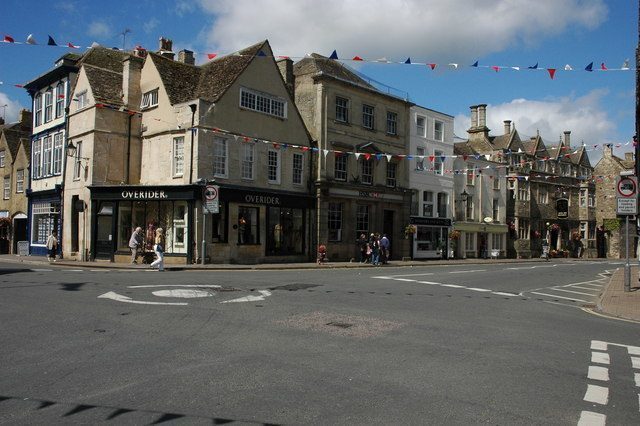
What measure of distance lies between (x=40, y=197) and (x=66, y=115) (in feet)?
19.9

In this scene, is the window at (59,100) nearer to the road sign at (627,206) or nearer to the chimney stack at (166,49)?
the chimney stack at (166,49)

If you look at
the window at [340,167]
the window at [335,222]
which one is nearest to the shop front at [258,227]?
the window at [335,222]

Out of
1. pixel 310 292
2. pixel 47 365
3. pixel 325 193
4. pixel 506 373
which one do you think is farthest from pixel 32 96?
pixel 506 373

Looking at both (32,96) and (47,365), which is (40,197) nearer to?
(32,96)

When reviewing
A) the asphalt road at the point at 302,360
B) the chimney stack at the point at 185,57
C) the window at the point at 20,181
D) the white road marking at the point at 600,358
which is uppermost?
the chimney stack at the point at 185,57

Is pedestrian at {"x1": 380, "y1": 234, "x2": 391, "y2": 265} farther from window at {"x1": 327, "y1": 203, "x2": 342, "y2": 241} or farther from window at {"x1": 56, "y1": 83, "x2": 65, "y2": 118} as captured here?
window at {"x1": 56, "y1": 83, "x2": 65, "y2": 118}

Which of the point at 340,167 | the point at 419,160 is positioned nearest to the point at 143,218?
the point at 340,167

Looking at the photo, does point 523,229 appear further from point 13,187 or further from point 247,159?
point 13,187

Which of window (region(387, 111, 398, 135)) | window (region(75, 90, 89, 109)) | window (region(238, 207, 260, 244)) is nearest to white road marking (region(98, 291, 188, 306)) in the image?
window (region(238, 207, 260, 244))

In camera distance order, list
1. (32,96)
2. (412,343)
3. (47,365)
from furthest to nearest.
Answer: (32,96)
(412,343)
(47,365)

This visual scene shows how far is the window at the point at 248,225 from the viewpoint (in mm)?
28938

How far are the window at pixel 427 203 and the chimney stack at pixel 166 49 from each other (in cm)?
2070

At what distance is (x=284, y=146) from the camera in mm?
31281

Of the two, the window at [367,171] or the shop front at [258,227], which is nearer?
the shop front at [258,227]
